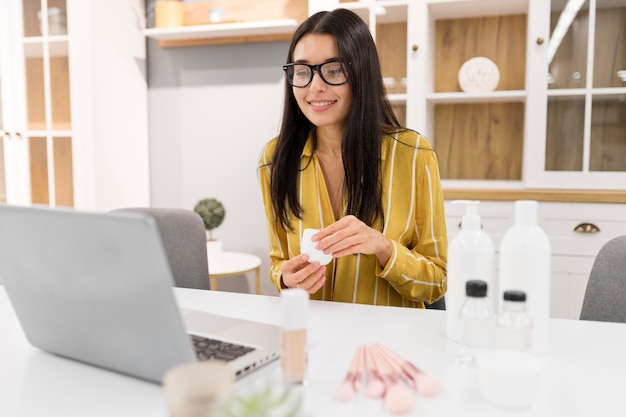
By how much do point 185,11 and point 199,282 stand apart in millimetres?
1961

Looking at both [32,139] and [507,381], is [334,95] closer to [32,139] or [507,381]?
[507,381]

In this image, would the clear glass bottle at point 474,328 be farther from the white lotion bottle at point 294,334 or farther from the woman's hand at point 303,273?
the woman's hand at point 303,273

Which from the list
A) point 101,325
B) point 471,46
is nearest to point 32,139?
point 471,46

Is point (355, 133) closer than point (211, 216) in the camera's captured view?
Yes

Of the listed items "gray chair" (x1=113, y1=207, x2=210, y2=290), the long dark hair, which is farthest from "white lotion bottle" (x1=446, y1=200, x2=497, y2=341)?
"gray chair" (x1=113, y1=207, x2=210, y2=290)

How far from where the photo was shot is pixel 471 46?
104 inches

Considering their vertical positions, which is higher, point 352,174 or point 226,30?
point 226,30

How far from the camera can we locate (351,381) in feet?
2.35

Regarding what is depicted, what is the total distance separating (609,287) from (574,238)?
3.98ft

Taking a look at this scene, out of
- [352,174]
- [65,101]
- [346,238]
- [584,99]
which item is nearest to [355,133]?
[352,174]

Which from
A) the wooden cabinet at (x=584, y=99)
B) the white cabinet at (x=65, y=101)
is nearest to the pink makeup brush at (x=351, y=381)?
the wooden cabinet at (x=584, y=99)

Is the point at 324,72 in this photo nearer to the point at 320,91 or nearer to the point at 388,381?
the point at 320,91

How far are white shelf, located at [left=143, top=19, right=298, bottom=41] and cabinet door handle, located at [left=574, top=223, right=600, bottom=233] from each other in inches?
60.8

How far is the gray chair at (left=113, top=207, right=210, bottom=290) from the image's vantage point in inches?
58.7
